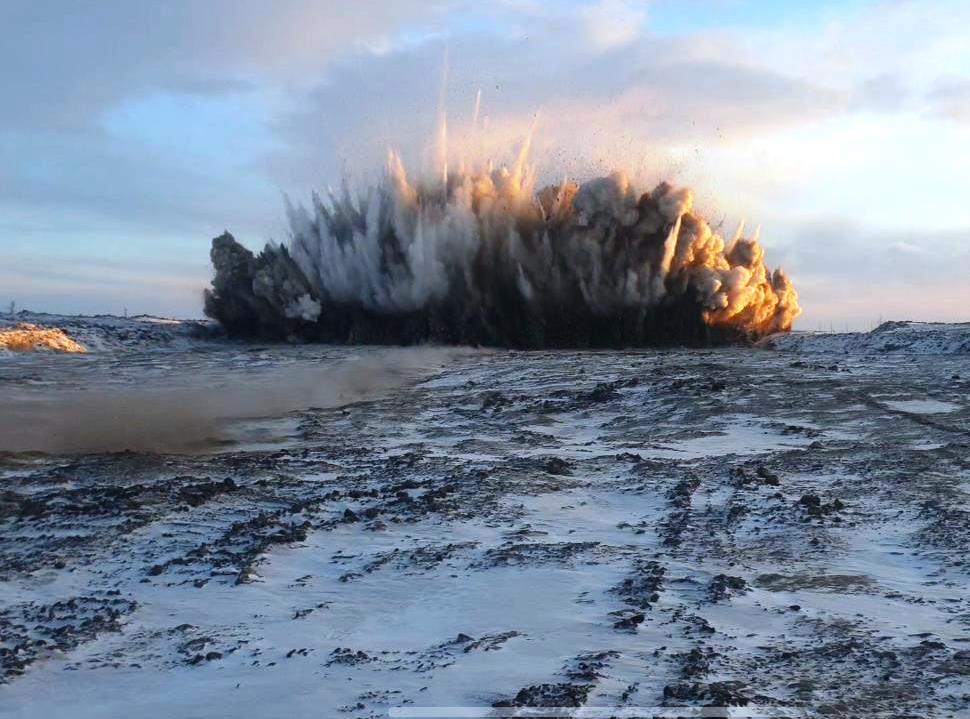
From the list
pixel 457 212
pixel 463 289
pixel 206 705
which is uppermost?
pixel 457 212

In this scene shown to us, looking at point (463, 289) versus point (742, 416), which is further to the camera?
point (463, 289)

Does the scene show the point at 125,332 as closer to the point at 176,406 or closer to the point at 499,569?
the point at 176,406

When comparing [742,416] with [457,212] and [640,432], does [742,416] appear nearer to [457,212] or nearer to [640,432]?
[640,432]

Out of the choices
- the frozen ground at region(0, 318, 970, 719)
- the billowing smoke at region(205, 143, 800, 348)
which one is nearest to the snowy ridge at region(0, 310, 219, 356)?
the billowing smoke at region(205, 143, 800, 348)

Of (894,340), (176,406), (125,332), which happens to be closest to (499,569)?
(176,406)

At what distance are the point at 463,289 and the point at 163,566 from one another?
3867 cm

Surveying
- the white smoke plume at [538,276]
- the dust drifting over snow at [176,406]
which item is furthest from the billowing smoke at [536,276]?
the dust drifting over snow at [176,406]

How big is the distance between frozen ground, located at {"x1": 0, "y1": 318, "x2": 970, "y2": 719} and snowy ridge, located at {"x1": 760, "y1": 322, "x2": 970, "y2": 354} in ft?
51.2

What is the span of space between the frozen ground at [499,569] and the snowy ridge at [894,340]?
1559 cm

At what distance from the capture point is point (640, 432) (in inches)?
676

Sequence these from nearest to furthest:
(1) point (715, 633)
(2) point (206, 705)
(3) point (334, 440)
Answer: (2) point (206, 705), (1) point (715, 633), (3) point (334, 440)

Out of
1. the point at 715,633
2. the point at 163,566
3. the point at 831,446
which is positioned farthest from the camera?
the point at 831,446

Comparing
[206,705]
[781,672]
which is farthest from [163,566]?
[781,672]

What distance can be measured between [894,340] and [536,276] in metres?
18.1
